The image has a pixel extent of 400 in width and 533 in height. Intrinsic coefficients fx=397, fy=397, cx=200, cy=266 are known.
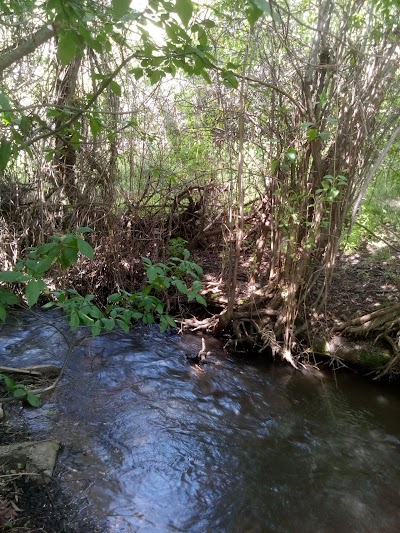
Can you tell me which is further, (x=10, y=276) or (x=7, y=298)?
(x=7, y=298)

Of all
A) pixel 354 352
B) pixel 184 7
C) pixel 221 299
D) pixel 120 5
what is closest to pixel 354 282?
pixel 354 352

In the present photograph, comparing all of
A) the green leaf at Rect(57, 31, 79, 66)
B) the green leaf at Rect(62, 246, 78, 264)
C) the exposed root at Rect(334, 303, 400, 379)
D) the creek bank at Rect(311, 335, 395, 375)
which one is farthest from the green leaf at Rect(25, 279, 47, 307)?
the exposed root at Rect(334, 303, 400, 379)

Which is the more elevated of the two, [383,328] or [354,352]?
[383,328]

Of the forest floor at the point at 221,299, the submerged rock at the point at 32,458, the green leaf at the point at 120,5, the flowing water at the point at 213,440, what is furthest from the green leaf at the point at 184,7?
→ the submerged rock at the point at 32,458

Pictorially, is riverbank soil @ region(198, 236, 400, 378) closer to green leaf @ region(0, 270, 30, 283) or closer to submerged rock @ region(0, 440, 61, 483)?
submerged rock @ region(0, 440, 61, 483)

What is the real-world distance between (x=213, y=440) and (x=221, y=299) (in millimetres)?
2449

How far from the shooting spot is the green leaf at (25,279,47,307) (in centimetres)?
158

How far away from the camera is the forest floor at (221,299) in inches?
89.1

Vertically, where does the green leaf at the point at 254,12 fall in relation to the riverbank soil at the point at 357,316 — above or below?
above

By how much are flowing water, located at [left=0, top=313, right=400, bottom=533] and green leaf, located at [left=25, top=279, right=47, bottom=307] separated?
1.17 metres

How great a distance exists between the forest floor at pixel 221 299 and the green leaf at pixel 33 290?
4.36 ft

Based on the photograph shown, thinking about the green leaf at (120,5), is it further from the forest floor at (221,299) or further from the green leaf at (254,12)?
the forest floor at (221,299)

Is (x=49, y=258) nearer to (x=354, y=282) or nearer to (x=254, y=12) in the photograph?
(x=254, y=12)

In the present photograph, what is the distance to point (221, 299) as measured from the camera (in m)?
5.65
